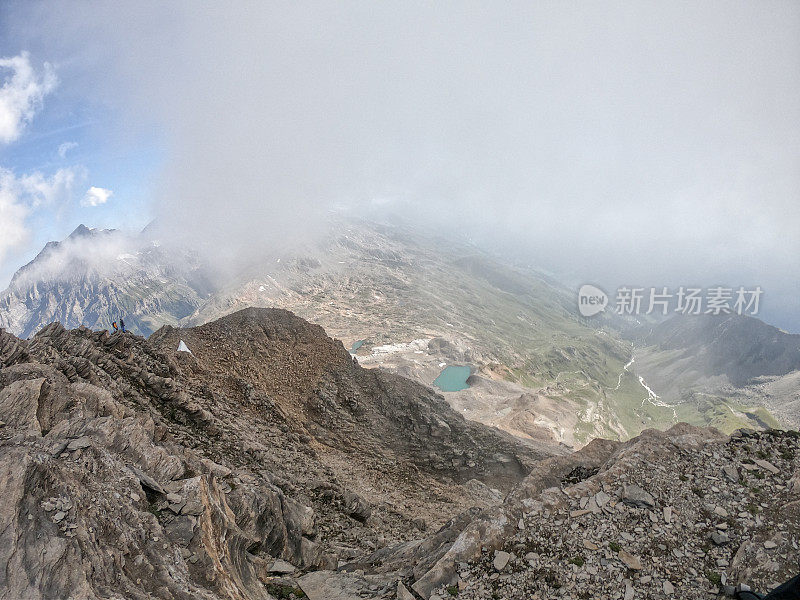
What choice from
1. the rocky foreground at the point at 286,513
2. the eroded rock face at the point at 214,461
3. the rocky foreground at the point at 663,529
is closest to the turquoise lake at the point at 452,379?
the eroded rock face at the point at 214,461

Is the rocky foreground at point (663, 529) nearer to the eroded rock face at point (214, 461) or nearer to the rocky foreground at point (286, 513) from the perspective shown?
the rocky foreground at point (286, 513)

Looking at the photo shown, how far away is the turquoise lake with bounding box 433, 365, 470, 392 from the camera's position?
522 feet

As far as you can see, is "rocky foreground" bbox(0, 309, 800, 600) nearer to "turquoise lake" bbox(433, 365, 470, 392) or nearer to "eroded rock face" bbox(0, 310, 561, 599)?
"eroded rock face" bbox(0, 310, 561, 599)

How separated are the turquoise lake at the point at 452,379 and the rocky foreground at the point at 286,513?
132401 millimetres

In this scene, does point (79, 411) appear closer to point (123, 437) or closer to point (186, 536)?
point (123, 437)

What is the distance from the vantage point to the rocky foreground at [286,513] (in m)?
11.3

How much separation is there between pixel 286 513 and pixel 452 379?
15150 centimetres

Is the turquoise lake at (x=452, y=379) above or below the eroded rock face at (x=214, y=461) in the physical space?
below

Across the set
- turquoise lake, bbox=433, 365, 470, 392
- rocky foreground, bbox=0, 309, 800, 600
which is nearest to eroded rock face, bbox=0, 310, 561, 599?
rocky foreground, bbox=0, 309, 800, 600

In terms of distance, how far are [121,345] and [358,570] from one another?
2232 cm

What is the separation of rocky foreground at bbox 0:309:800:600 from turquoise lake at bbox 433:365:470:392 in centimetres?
13240

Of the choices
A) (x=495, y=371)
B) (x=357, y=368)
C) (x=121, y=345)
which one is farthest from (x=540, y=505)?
(x=495, y=371)

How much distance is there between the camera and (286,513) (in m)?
21.7

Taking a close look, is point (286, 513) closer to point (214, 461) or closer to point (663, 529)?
point (214, 461)
